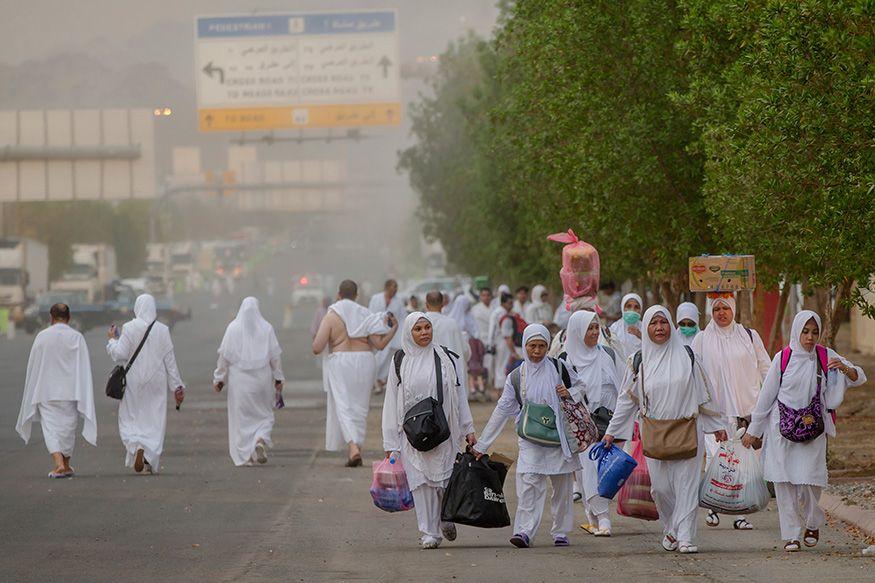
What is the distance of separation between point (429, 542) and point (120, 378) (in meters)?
6.09

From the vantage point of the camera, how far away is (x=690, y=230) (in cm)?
2003

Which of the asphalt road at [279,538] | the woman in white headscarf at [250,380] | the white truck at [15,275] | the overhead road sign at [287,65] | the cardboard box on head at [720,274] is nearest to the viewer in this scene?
the asphalt road at [279,538]

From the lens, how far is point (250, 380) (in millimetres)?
17047

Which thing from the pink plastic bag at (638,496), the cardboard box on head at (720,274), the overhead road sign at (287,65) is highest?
the overhead road sign at (287,65)

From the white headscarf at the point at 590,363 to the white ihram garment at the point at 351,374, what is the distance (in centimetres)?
520

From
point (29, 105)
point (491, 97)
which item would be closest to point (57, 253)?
point (29, 105)

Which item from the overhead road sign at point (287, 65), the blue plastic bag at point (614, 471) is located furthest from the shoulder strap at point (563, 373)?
the overhead road sign at point (287, 65)

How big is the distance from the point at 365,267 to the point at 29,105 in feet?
444

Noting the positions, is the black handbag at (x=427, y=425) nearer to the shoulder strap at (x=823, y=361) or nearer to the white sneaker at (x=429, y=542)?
the white sneaker at (x=429, y=542)

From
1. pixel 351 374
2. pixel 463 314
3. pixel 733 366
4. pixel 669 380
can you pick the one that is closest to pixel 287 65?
pixel 463 314

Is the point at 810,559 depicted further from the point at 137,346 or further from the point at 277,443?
the point at 277,443

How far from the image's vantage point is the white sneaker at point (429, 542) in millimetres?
11016

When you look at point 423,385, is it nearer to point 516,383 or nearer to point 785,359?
point 516,383

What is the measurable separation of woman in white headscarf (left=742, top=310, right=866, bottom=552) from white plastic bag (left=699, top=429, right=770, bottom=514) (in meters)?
0.14
